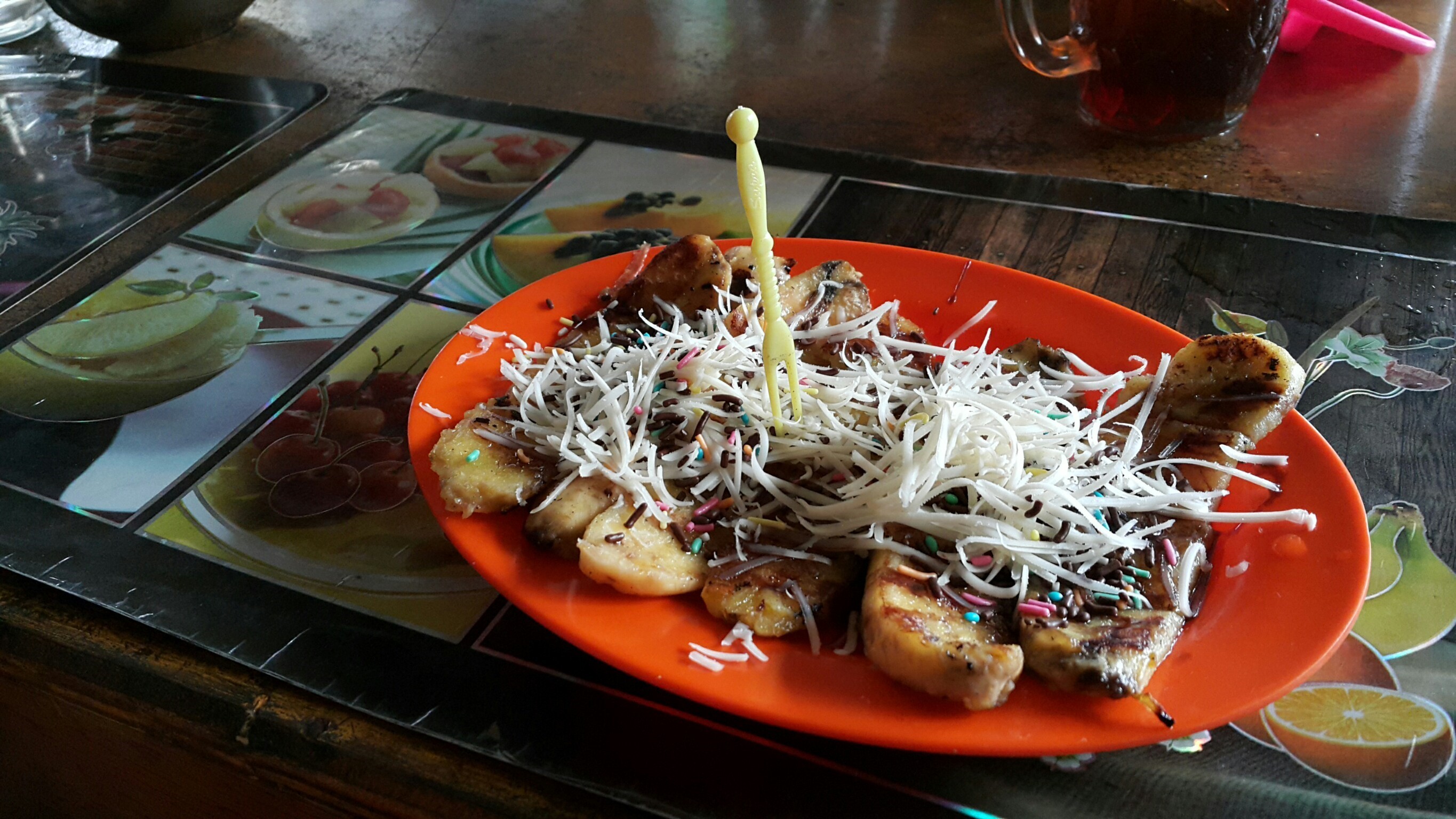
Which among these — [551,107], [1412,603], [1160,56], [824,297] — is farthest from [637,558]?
[551,107]

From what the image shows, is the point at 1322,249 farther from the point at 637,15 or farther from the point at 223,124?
the point at 223,124

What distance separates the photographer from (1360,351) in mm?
1257

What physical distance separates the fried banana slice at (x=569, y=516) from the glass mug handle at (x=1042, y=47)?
1.32 m

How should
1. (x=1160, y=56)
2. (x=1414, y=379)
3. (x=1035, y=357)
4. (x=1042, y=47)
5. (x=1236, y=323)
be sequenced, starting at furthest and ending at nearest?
(x=1042, y=47) → (x=1160, y=56) → (x=1236, y=323) → (x=1414, y=379) → (x=1035, y=357)

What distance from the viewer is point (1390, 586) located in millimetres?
950

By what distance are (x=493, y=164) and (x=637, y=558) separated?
1198 mm

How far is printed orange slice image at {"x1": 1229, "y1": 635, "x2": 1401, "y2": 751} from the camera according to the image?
2.81ft

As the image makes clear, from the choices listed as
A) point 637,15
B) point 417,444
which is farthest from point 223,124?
point 417,444

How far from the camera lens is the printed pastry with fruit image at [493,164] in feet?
5.76

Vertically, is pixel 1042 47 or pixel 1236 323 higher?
pixel 1042 47

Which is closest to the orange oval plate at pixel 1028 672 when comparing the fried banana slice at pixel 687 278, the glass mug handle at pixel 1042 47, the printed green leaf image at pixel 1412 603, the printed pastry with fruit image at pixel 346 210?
the printed green leaf image at pixel 1412 603

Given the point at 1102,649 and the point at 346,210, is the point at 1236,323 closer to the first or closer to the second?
the point at 1102,649

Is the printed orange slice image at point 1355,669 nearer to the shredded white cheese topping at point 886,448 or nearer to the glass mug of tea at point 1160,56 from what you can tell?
the shredded white cheese topping at point 886,448

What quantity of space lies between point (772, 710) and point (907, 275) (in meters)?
0.66
